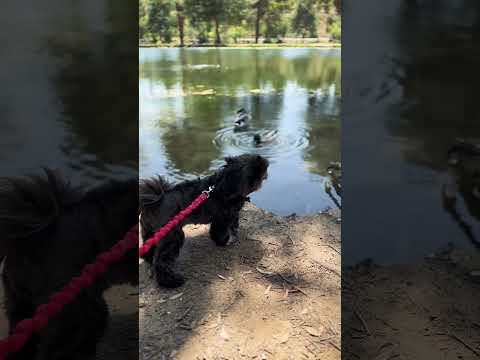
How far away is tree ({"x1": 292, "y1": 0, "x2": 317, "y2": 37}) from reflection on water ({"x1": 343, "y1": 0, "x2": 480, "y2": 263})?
2663 cm

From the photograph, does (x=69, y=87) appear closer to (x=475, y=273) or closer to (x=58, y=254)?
(x=58, y=254)

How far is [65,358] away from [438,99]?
1.68m

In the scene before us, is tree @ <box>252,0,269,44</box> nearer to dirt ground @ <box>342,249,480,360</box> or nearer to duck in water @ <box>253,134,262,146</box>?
duck in water @ <box>253,134,262,146</box>

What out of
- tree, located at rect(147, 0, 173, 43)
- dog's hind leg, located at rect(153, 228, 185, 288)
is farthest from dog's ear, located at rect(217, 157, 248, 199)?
tree, located at rect(147, 0, 173, 43)

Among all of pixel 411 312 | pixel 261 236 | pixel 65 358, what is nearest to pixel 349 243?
pixel 411 312

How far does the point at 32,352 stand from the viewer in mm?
1227

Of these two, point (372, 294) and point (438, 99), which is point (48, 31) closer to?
point (438, 99)

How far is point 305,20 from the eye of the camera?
26188 mm

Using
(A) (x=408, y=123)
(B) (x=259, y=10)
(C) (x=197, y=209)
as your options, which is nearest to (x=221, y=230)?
(C) (x=197, y=209)

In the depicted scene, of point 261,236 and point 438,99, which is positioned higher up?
point 438,99

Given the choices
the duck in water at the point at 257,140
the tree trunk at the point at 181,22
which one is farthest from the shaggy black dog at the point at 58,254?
the tree trunk at the point at 181,22

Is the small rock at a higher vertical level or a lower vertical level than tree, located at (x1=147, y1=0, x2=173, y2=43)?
lower

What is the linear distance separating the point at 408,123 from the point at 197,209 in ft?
6.08

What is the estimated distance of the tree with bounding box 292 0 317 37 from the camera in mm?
26031
